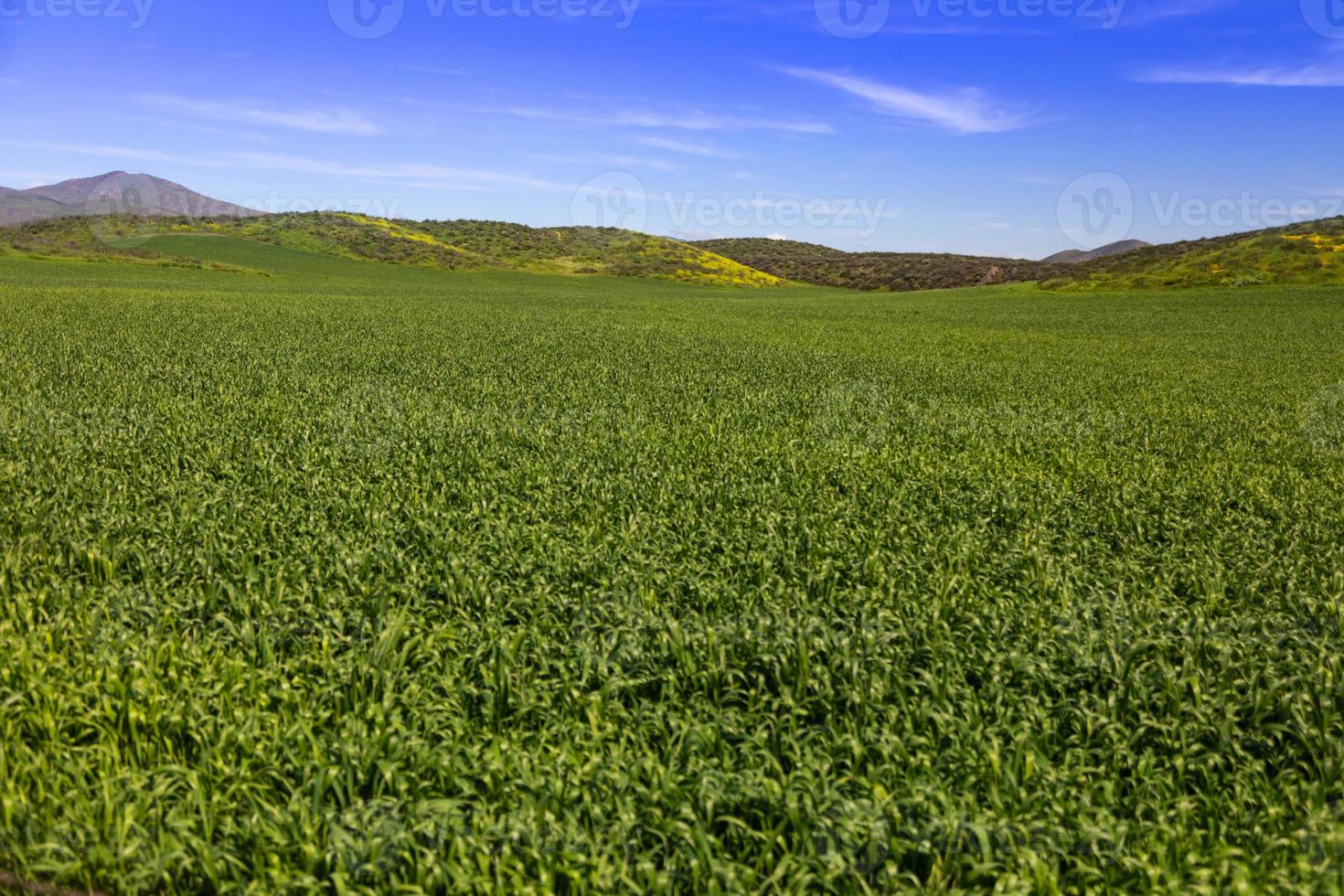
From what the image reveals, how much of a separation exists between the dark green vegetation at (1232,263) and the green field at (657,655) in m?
80.6

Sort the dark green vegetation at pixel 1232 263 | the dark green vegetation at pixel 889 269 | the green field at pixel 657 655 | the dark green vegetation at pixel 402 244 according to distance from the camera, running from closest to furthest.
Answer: the green field at pixel 657 655
the dark green vegetation at pixel 1232 263
the dark green vegetation at pixel 402 244
the dark green vegetation at pixel 889 269

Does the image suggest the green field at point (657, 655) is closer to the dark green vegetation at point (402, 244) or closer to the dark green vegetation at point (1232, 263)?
the dark green vegetation at point (1232, 263)

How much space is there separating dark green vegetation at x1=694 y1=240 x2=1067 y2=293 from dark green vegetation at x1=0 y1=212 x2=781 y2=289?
11.5 m

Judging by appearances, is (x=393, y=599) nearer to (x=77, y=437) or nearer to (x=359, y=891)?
(x=359, y=891)

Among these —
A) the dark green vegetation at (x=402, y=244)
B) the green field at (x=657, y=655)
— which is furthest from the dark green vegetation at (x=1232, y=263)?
the green field at (x=657, y=655)

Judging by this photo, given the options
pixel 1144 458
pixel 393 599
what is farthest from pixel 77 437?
pixel 1144 458

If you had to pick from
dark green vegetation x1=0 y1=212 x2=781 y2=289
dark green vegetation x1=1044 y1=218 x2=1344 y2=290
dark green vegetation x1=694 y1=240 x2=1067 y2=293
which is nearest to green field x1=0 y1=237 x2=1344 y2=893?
dark green vegetation x1=1044 y1=218 x2=1344 y2=290

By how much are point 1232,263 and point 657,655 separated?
10149cm

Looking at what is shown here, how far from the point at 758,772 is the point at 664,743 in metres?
0.67

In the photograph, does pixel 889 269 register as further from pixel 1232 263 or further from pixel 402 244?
pixel 402 244

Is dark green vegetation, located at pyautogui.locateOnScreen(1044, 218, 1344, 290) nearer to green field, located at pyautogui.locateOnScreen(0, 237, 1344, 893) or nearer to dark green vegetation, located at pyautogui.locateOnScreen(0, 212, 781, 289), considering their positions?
dark green vegetation, located at pyautogui.locateOnScreen(0, 212, 781, 289)

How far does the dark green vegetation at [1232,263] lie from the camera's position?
77.4 metres

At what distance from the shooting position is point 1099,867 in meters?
3.75

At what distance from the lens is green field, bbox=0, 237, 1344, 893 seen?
3.73m
